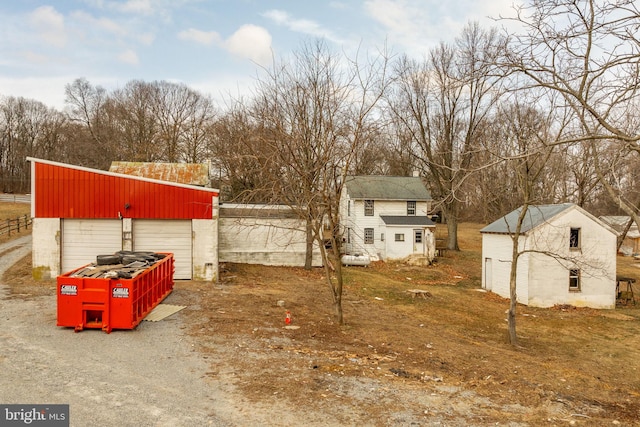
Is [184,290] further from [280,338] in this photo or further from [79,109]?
[79,109]

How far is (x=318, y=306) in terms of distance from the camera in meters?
16.0

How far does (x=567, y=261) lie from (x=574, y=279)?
46.7 inches

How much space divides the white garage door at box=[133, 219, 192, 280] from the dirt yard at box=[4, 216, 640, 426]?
1.34 metres

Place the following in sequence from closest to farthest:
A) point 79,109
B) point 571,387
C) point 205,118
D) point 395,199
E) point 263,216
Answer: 1. point 571,387
2. point 263,216
3. point 395,199
4. point 205,118
5. point 79,109

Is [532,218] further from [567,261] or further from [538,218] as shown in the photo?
[567,261]

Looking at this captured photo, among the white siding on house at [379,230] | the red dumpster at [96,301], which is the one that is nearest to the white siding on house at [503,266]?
the white siding on house at [379,230]

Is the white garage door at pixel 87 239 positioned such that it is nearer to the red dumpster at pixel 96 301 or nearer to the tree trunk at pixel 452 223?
the red dumpster at pixel 96 301

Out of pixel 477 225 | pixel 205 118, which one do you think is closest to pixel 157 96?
pixel 205 118

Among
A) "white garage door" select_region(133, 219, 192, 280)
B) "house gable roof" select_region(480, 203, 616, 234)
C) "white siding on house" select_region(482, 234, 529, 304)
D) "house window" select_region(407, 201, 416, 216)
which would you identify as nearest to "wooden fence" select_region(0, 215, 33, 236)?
"white garage door" select_region(133, 219, 192, 280)

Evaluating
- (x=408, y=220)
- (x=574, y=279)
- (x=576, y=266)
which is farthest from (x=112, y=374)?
(x=408, y=220)

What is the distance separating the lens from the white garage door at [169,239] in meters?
18.2

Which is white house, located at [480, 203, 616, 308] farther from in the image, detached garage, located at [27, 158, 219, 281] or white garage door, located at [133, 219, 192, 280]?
white garage door, located at [133, 219, 192, 280]

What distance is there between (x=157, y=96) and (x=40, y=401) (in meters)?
48.2

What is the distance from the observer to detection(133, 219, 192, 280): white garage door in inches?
715
